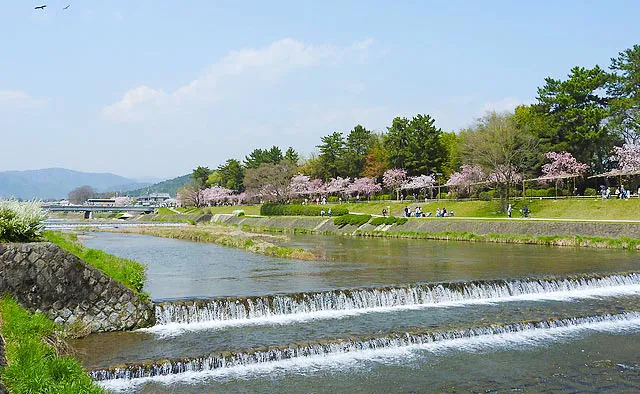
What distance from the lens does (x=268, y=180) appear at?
95.9 meters

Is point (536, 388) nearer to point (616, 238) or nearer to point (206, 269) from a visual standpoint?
point (206, 269)

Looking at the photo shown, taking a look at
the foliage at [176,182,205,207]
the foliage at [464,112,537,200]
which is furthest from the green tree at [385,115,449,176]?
the foliage at [176,182,205,207]

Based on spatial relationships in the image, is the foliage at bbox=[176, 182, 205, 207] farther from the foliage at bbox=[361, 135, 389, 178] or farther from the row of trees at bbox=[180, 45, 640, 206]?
the row of trees at bbox=[180, 45, 640, 206]

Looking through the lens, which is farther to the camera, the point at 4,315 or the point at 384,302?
the point at 384,302

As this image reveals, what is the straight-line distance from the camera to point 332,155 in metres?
102

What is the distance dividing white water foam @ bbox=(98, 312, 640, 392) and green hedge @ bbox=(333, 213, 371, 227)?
1701 inches

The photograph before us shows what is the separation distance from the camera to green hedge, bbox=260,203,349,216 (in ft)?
241

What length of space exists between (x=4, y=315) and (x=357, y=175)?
8661cm

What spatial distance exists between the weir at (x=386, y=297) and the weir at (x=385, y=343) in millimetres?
3969

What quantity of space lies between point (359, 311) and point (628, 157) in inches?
1879

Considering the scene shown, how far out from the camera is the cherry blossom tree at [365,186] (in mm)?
91875

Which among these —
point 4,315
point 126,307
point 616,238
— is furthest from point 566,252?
point 4,315

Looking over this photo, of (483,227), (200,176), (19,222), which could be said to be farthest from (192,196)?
(19,222)

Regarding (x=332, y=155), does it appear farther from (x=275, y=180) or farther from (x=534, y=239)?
(x=534, y=239)
